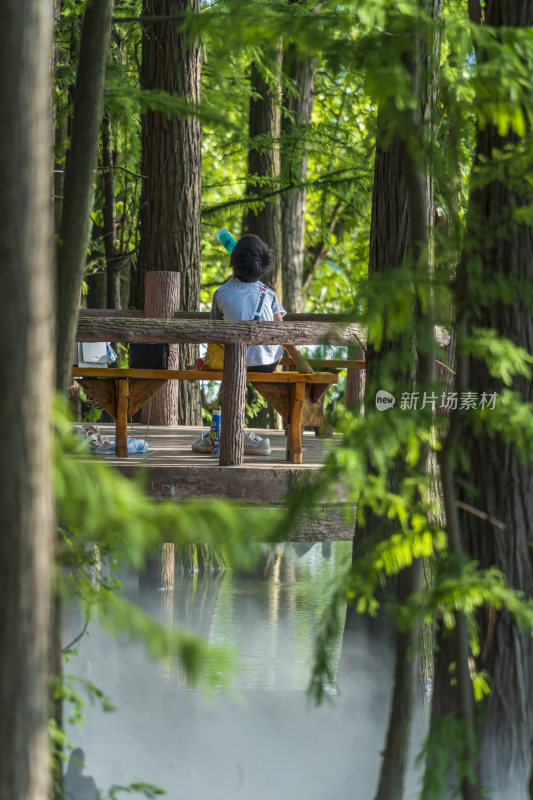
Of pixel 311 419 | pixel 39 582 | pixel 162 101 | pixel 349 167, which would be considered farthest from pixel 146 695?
pixel 349 167

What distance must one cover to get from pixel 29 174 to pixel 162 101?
4.92ft

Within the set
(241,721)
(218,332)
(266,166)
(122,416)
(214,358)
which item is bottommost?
(241,721)

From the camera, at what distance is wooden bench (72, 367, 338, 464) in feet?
19.2

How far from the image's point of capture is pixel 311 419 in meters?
6.29

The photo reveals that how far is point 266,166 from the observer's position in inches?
501

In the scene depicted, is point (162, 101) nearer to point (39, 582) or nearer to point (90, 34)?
point (90, 34)

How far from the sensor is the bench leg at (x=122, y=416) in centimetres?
602

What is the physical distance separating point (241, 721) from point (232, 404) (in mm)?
1891

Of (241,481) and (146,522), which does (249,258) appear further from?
(146,522)

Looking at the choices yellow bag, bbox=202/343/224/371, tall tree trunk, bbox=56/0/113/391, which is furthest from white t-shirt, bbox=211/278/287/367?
tall tree trunk, bbox=56/0/113/391

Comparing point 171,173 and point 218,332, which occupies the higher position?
point 171,173

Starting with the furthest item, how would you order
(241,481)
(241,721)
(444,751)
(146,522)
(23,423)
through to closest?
(241,721), (241,481), (444,751), (146,522), (23,423)

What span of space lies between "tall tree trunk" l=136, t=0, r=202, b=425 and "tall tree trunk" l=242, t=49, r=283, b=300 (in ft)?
10.0

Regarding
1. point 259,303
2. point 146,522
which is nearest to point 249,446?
point 259,303
